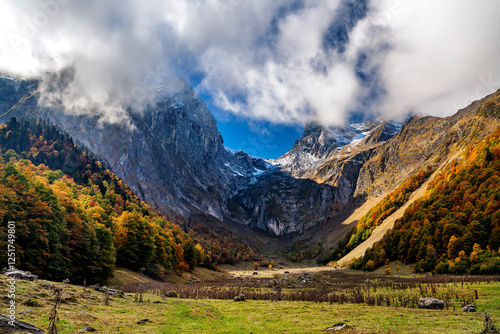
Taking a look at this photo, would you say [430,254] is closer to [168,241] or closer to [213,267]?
[168,241]

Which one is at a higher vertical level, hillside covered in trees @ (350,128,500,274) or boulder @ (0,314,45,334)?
hillside covered in trees @ (350,128,500,274)

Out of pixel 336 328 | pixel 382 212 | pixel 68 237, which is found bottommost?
pixel 336 328

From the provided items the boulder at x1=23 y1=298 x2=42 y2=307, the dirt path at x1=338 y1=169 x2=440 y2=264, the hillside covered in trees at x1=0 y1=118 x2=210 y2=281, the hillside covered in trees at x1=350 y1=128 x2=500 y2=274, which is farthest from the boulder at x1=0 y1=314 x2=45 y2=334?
the dirt path at x1=338 y1=169 x2=440 y2=264

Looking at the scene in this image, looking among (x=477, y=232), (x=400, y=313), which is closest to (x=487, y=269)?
(x=477, y=232)

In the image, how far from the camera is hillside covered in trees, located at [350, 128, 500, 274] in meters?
58.5

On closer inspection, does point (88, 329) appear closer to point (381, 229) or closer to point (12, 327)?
point (12, 327)

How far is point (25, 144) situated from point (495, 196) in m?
215

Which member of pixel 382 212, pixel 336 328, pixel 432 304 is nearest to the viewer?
pixel 336 328

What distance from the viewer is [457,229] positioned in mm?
67625

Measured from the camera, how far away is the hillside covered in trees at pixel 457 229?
192 feet

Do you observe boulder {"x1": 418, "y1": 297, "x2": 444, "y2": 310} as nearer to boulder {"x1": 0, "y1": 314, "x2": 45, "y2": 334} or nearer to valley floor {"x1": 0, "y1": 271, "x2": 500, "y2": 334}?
valley floor {"x1": 0, "y1": 271, "x2": 500, "y2": 334}

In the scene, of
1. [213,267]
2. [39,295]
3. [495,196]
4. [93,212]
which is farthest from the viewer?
[213,267]

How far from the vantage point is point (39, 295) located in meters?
20.0

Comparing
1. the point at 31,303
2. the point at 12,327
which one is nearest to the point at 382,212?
the point at 31,303
